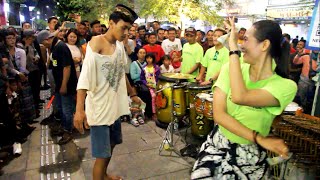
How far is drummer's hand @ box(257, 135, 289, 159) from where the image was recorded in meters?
1.36

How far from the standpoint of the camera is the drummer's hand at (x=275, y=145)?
1.36m

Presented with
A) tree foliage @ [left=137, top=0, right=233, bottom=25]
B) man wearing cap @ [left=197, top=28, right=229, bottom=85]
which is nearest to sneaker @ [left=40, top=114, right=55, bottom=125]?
man wearing cap @ [left=197, top=28, right=229, bottom=85]

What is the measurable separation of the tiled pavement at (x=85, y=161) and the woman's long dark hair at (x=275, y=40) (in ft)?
8.07

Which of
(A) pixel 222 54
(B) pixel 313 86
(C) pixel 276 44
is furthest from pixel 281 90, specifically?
(B) pixel 313 86

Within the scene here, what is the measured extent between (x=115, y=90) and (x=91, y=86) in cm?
32

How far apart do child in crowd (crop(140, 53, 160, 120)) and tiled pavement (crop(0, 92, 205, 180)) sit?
122 cm

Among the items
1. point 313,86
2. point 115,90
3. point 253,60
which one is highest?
point 253,60

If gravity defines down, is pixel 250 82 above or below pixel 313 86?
above

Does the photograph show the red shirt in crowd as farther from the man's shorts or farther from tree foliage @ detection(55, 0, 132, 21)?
tree foliage @ detection(55, 0, 132, 21)

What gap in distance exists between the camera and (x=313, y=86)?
567 centimetres

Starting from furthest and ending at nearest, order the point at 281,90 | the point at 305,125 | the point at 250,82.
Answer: the point at 305,125 < the point at 250,82 < the point at 281,90

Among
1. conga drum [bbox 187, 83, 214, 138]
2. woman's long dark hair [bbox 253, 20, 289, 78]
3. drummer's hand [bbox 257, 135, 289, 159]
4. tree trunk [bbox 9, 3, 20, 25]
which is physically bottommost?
conga drum [bbox 187, 83, 214, 138]

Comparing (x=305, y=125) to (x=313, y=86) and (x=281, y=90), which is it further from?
(x=313, y=86)

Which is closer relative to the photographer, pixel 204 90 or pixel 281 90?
pixel 281 90
